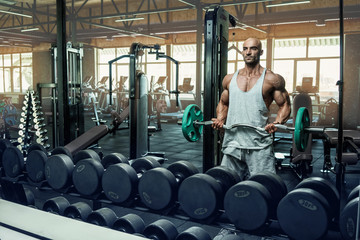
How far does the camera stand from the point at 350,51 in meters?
7.55

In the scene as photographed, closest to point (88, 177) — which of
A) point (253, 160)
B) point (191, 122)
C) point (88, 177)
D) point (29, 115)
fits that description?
point (88, 177)

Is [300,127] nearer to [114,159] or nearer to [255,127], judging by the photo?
[255,127]

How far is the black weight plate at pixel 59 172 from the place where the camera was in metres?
2.23

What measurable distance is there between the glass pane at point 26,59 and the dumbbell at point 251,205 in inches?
608

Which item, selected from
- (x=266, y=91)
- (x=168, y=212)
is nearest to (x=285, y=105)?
(x=266, y=91)

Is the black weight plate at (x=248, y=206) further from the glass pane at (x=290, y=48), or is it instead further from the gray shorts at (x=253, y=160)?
the glass pane at (x=290, y=48)

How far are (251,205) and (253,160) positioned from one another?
57 cm

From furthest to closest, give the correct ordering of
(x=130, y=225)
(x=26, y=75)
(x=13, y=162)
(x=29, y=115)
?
1. (x=26, y=75)
2. (x=29, y=115)
3. (x=13, y=162)
4. (x=130, y=225)

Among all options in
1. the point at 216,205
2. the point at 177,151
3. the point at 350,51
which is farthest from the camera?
the point at 350,51

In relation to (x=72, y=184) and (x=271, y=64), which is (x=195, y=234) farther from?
(x=271, y=64)

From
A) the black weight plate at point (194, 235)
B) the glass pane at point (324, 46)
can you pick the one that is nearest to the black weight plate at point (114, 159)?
the black weight plate at point (194, 235)

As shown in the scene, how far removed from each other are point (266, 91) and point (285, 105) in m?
0.16

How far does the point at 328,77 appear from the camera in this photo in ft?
34.1

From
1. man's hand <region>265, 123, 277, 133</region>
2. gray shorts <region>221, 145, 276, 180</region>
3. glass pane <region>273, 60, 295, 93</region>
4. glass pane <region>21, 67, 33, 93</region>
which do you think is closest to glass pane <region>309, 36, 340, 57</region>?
glass pane <region>273, 60, 295, 93</region>
